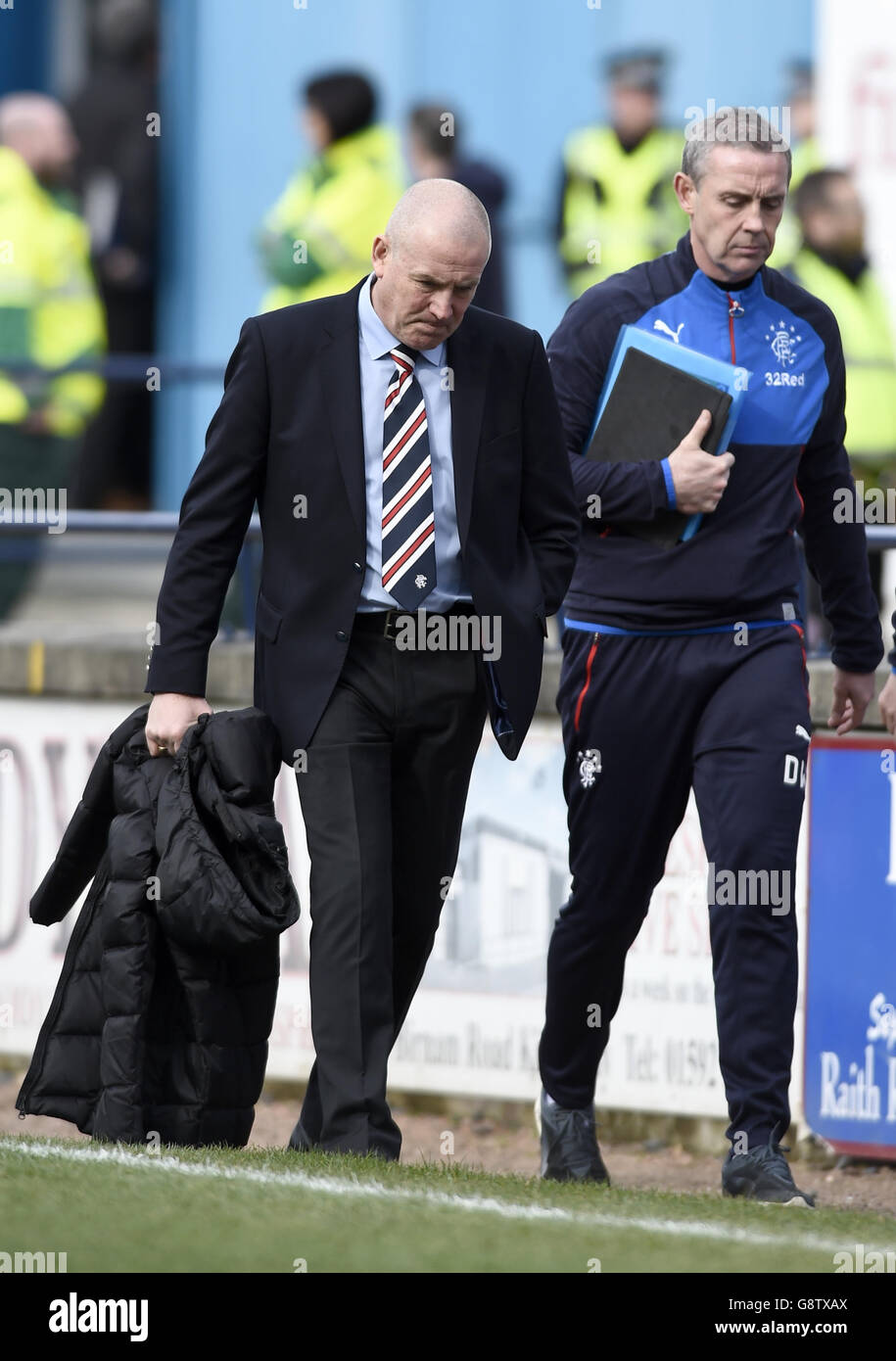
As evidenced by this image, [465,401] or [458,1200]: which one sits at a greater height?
[465,401]

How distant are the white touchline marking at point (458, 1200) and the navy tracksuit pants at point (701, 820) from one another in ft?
2.49

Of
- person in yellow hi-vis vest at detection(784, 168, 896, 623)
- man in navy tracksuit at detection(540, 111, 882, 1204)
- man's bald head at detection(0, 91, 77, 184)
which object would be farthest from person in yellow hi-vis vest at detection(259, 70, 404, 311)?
man in navy tracksuit at detection(540, 111, 882, 1204)

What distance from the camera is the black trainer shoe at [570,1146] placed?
603 centimetres

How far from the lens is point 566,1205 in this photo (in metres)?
4.97

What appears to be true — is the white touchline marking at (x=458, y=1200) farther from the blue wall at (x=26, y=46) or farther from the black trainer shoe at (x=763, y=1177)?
the blue wall at (x=26, y=46)

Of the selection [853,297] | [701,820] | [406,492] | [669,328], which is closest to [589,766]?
[701,820]

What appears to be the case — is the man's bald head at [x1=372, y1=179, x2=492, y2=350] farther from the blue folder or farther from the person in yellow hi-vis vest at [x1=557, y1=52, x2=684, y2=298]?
the person in yellow hi-vis vest at [x1=557, y1=52, x2=684, y2=298]

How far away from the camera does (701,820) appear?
5691 millimetres

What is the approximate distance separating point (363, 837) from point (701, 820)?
783 millimetres

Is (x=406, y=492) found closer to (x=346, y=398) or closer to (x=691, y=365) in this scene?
(x=346, y=398)

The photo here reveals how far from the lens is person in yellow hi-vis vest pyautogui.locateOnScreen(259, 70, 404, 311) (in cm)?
1048

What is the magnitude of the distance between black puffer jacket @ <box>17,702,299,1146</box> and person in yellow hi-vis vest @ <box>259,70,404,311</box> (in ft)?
17.2
